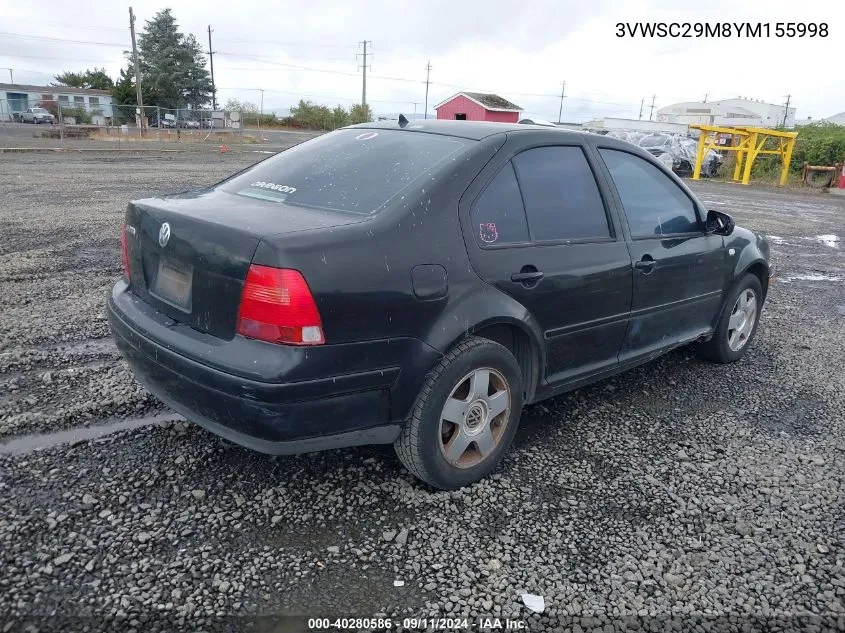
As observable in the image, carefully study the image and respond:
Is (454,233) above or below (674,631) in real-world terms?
above

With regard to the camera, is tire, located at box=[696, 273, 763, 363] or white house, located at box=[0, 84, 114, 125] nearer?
tire, located at box=[696, 273, 763, 363]

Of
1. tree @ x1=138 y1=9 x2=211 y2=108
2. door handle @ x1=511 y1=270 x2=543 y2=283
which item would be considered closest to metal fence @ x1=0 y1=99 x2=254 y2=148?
tree @ x1=138 y1=9 x2=211 y2=108

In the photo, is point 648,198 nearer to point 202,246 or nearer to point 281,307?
point 281,307

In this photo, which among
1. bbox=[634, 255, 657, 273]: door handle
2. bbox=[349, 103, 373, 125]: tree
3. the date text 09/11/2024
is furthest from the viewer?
bbox=[349, 103, 373, 125]: tree

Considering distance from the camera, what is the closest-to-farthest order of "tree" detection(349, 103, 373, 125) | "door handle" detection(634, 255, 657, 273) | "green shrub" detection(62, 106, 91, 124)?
1. "door handle" detection(634, 255, 657, 273)
2. "green shrub" detection(62, 106, 91, 124)
3. "tree" detection(349, 103, 373, 125)

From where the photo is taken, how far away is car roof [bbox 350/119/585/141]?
11.1 feet

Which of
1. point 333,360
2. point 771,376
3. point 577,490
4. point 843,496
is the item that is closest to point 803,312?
point 771,376

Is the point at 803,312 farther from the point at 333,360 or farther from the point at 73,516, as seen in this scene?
the point at 73,516

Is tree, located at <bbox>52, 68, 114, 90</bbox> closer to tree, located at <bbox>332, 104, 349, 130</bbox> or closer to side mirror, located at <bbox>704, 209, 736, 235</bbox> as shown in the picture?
tree, located at <bbox>332, 104, 349, 130</bbox>

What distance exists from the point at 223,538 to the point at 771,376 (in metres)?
3.99

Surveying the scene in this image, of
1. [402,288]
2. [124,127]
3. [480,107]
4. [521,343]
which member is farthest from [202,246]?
[480,107]

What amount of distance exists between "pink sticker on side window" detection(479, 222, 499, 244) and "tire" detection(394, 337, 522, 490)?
1.50 feet

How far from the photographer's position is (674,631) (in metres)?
2.37

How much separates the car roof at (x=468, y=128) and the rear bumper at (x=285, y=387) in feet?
4.14
